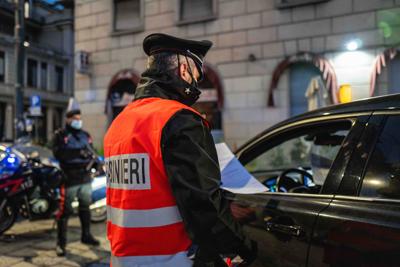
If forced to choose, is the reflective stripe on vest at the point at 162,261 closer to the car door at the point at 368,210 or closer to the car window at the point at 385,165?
the car door at the point at 368,210

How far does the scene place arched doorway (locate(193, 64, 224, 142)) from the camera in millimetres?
11367

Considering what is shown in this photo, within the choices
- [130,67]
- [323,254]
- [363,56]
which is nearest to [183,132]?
[323,254]

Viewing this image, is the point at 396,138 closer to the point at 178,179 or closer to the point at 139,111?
the point at 178,179

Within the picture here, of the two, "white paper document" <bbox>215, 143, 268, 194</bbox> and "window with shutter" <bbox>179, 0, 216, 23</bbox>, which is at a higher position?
"window with shutter" <bbox>179, 0, 216, 23</bbox>

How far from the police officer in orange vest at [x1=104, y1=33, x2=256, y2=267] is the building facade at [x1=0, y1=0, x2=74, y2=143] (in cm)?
3908

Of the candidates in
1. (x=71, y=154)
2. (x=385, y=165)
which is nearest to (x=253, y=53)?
(x=71, y=154)

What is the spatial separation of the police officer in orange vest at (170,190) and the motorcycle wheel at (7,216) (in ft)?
12.4

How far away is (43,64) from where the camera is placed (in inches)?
1677

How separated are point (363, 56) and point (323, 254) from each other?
27.7 ft

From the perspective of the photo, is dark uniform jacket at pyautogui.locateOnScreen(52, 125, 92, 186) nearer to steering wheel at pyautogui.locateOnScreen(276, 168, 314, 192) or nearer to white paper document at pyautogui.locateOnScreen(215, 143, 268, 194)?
steering wheel at pyautogui.locateOnScreen(276, 168, 314, 192)

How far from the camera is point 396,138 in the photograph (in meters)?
1.86

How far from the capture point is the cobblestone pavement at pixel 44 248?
471 cm

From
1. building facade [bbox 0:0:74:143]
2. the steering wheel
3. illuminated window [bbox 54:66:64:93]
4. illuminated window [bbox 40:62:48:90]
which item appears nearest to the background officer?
the steering wheel

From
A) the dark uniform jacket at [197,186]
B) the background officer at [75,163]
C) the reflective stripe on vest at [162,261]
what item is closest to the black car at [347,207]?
the dark uniform jacket at [197,186]
